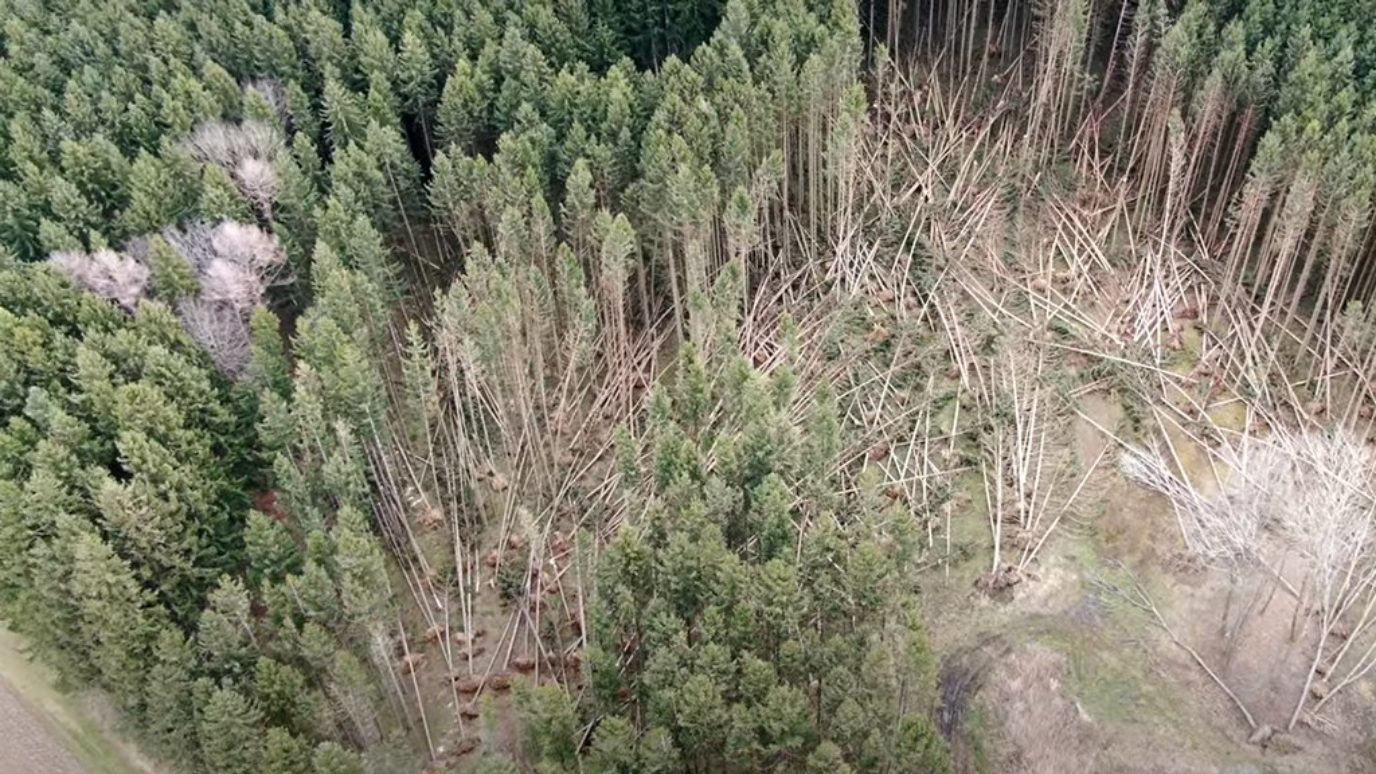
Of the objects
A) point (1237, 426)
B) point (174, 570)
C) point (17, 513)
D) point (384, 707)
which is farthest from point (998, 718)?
point (17, 513)

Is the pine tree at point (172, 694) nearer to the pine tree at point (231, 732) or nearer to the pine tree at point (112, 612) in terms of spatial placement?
the pine tree at point (112, 612)

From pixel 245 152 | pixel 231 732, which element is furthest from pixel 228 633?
pixel 245 152

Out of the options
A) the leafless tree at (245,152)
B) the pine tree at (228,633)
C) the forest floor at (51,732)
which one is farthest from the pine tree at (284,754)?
the leafless tree at (245,152)

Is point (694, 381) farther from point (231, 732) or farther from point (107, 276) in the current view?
point (107, 276)

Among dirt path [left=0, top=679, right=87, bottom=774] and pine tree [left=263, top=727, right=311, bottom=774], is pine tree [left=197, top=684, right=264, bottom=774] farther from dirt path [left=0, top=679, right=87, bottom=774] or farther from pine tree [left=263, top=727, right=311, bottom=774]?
dirt path [left=0, top=679, right=87, bottom=774]

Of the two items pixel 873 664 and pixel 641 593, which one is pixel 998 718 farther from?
pixel 641 593
